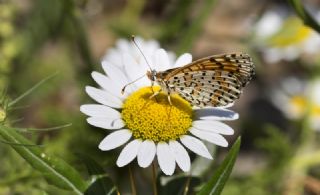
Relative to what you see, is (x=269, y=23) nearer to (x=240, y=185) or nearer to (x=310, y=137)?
(x=310, y=137)

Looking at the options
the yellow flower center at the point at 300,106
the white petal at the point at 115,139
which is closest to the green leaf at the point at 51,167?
the white petal at the point at 115,139

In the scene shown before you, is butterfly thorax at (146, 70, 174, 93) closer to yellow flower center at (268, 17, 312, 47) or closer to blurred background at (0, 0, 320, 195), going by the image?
blurred background at (0, 0, 320, 195)

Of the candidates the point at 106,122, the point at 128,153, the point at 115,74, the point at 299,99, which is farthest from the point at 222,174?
the point at 299,99

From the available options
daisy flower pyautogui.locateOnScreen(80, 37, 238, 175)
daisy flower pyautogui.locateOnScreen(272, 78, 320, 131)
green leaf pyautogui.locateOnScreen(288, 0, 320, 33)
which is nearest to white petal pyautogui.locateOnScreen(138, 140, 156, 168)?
daisy flower pyautogui.locateOnScreen(80, 37, 238, 175)

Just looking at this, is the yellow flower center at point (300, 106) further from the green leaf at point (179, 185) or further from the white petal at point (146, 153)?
the white petal at point (146, 153)

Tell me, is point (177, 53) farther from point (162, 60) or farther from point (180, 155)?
point (180, 155)
